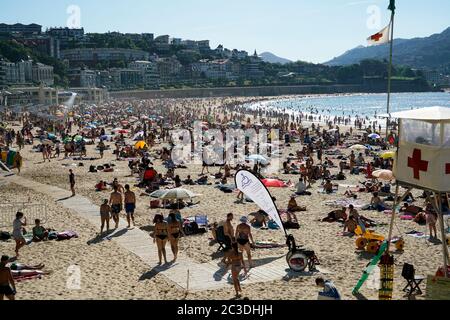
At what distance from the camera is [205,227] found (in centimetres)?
1303

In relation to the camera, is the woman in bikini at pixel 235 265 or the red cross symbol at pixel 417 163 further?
the woman in bikini at pixel 235 265

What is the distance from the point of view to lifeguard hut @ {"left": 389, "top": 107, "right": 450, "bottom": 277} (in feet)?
25.7

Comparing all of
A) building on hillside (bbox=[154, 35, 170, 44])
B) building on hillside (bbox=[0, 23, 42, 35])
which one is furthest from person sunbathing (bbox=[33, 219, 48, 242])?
building on hillside (bbox=[154, 35, 170, 44])

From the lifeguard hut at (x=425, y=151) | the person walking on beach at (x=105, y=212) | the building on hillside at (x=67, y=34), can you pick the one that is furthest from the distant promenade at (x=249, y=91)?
the lifeguard hut at (x=425, y=151)

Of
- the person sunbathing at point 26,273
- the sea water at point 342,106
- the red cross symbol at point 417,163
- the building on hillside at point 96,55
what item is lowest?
the sea water at point 342,106

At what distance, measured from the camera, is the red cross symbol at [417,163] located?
805 cm

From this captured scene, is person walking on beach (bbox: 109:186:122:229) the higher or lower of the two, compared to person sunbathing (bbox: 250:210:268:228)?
higher

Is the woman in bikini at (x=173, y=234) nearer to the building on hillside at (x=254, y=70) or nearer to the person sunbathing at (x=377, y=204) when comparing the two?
the person sunbathing at (x=377, y=204)

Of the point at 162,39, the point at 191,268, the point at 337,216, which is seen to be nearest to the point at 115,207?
the point at 191,268

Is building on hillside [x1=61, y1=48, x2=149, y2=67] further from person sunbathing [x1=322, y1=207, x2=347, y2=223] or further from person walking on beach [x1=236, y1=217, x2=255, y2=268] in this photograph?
person walking on beach [x1=236, y1=217, x2=255, y2=268]
